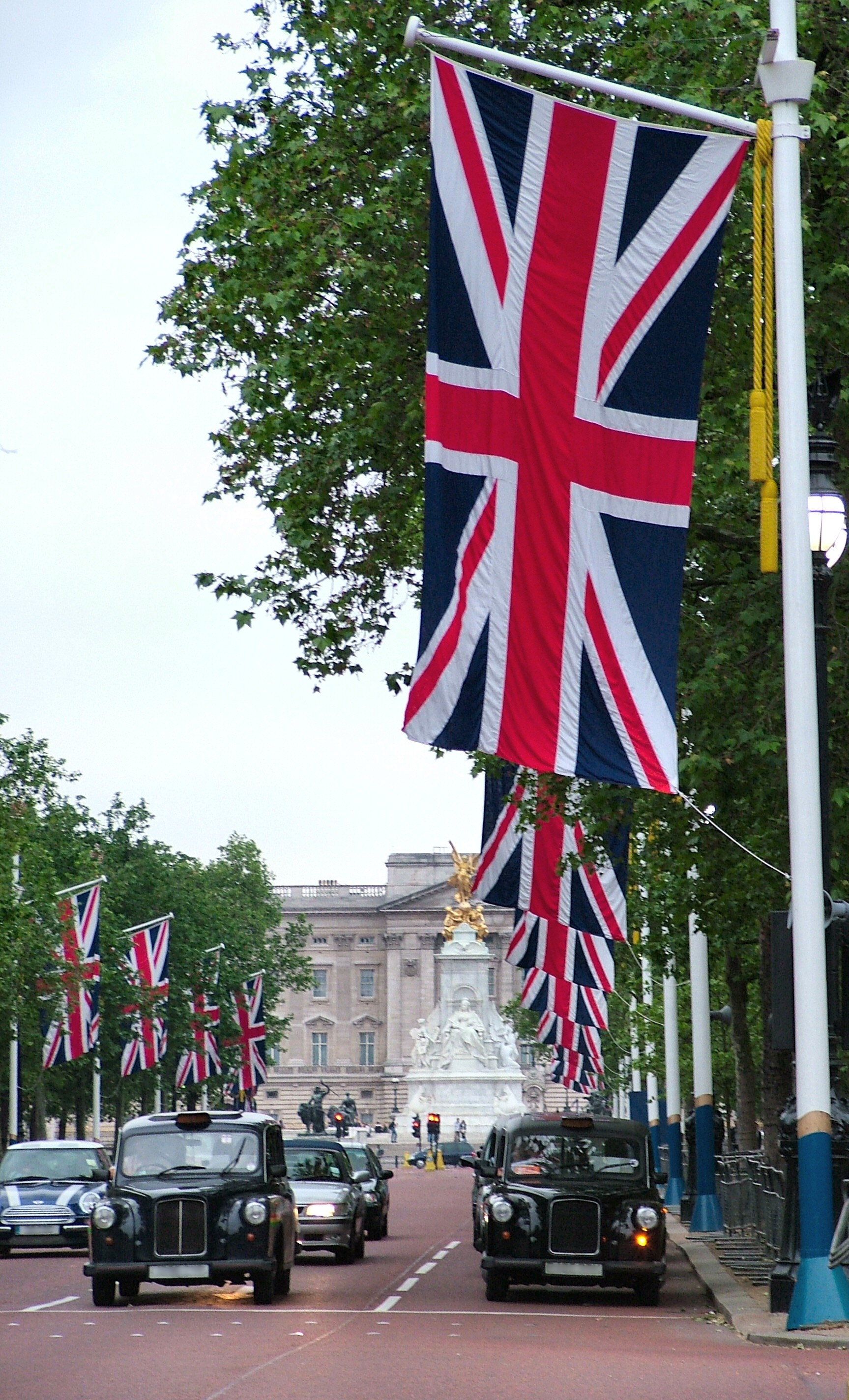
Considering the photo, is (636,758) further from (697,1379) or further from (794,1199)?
(794,1199)

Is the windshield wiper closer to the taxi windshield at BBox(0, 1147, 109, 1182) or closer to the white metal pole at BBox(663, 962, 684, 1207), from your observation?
the taxi windshield at BBox(0, 1147, 109, 1182)

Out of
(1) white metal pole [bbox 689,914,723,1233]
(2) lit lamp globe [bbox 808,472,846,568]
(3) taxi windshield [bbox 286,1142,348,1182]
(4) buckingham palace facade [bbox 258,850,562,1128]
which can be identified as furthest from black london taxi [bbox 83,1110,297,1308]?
(4) buckingham palace facade [bbox 258,850,562,1128]

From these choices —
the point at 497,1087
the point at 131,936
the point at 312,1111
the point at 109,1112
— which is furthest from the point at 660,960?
the point at 497,1087

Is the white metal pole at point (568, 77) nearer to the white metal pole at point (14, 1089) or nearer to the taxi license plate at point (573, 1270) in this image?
the taxi license plate at point (573, 1270)

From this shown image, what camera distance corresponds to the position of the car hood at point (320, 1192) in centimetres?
2698

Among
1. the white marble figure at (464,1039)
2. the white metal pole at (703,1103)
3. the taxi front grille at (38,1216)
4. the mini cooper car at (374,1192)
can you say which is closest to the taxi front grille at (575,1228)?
the white metal pole at (703,1103)

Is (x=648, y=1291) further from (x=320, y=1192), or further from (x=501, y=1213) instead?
(x=320, y=1192)

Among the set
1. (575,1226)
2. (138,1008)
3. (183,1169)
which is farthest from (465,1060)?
(183,1169)

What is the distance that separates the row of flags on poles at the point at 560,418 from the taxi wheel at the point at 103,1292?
8.98 meters

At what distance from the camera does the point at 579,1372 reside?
44.6 ft

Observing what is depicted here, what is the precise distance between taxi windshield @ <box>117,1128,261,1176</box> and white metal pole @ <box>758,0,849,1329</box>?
22.9 ft

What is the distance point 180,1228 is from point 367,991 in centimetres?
15201

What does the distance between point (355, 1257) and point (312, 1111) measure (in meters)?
70.9

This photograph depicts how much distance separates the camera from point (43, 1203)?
31359 mm
